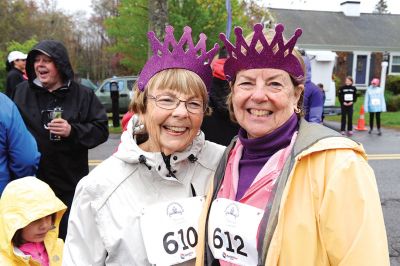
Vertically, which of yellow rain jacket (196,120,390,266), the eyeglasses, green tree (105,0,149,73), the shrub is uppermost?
green tree (105,0,149,73)

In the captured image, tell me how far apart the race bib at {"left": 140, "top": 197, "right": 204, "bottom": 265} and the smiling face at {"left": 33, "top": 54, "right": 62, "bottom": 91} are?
2.02 m

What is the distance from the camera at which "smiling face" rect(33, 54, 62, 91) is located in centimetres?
338

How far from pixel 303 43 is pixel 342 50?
317 cm

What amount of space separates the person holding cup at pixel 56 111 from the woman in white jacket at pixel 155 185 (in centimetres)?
157

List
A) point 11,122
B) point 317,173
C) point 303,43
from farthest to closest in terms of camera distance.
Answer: point 303,43 → point 11,122 → point 317,173

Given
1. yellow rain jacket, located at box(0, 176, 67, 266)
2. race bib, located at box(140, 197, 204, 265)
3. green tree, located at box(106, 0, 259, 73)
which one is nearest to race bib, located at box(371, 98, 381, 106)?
green tree, located at box(106, 0, 259, 73)

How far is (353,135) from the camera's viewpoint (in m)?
12.1

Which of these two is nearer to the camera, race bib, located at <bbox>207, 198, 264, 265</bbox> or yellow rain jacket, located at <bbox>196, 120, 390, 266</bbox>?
→ yellow rain jacket, located at <bbox>196, 120, 390, 266</bbox>

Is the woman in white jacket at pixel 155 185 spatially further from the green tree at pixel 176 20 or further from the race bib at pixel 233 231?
the green tree at pixel 176 20

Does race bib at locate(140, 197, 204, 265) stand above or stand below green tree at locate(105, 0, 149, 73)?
below

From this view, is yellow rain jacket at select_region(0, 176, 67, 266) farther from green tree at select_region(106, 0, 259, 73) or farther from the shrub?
the shrub

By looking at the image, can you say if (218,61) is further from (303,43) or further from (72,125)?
(303,43)

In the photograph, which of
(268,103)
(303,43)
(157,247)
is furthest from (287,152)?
(303,43)

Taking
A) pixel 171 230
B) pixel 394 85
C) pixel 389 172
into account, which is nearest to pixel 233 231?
pixel 171 230
